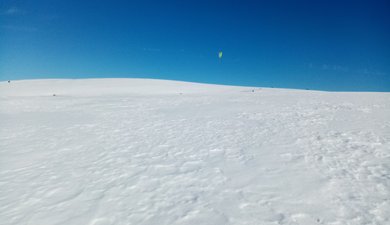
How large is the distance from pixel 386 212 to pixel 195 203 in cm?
263

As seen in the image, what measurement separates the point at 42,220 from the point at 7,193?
4.84ft

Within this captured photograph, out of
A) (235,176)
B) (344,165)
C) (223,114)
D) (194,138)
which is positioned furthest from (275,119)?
(235,176)

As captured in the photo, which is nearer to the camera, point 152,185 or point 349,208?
point 349,208

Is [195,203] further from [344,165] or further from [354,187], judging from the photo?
[344,165]

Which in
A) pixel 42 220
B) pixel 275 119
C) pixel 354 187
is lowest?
pixel 42 220

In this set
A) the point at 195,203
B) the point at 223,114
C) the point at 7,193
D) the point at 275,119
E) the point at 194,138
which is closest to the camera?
the point at 195,203

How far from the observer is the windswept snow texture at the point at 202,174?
12.3ft

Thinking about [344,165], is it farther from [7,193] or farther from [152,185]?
[7,193]

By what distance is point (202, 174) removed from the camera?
5145 millimetres

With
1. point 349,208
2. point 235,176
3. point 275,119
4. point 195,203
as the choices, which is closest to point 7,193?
point 195,203

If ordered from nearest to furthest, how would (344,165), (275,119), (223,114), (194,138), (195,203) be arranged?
(195,203) < (344,165) < (194,138) < (275,119) < (223,114)

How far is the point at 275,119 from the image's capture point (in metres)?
9.91

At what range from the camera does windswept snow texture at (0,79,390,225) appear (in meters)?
3.76

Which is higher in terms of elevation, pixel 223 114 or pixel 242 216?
pixel 223 114
